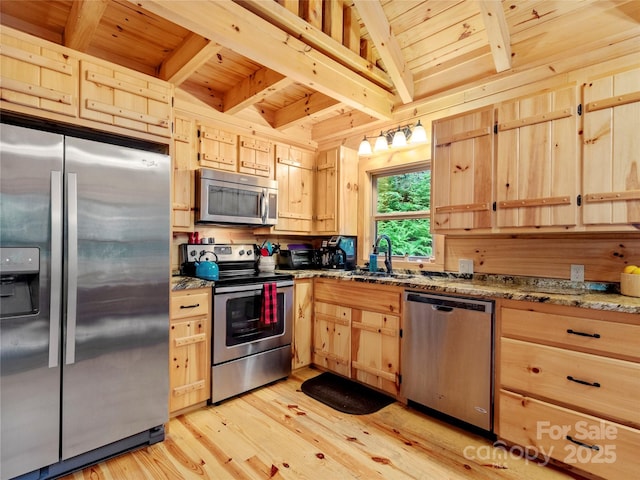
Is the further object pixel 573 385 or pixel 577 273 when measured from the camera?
pixel 577 273

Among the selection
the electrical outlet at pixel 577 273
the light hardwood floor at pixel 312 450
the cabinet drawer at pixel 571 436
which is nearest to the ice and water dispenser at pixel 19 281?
the light hardwood floor at pixel 312 450

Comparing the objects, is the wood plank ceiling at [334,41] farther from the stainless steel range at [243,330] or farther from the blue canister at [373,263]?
the stainless steel range at [243,330]

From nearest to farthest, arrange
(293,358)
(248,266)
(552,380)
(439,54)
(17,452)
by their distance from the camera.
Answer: (17,452) < (552,380) < (439,54) < (293,358) < (248,266)

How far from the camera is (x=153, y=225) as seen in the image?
1949mm

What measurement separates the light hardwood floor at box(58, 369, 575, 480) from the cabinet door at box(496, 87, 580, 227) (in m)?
1.46

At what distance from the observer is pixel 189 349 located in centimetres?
227

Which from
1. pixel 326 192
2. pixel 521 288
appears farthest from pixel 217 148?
pixel 521 288

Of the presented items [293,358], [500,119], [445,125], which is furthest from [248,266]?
[500,119]

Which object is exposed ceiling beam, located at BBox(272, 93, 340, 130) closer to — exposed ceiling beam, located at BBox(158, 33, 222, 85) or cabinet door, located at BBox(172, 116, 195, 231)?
cabinet door, located at BBox(172, 116, 195, 231)

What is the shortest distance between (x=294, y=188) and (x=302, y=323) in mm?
1426

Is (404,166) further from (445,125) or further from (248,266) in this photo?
(248,266)

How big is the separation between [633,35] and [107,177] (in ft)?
10.7

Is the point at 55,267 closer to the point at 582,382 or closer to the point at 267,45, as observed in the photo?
the point at 267,45

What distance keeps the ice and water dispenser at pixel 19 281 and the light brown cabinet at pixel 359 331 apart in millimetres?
2050
